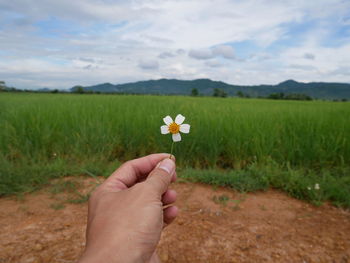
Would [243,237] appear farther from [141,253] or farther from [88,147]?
[88,147]

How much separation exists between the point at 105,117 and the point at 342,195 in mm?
3320

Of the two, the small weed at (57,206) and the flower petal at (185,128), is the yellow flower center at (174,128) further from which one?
the small weed at (57,206)

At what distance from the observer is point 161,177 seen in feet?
3.14

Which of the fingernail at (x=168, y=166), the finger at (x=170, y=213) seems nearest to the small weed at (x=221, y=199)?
the finger at (x=170, y=213)

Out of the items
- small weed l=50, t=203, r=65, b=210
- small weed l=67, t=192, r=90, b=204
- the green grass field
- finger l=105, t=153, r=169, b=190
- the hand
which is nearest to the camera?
the hand

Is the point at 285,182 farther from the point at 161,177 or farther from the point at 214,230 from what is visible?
the point at 161,177

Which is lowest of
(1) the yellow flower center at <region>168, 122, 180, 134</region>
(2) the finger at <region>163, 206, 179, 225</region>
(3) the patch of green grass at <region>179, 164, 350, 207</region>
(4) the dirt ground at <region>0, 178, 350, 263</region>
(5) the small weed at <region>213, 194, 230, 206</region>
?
(4) the dirt ground at <region>0, 178, 350, 263</region>

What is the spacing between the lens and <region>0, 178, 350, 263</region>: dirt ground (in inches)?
62.2

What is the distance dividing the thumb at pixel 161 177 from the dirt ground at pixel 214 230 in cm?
85

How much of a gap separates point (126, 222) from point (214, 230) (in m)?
1.20

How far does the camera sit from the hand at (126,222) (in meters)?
0.77

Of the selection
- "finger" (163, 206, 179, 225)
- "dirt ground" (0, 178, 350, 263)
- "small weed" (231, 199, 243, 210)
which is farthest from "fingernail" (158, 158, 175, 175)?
"small weed" (231, 199, 243, 210)

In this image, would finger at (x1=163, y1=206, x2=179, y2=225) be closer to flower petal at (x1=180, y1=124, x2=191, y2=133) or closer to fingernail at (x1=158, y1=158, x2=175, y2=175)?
fingernail at (x1=158, y1=158, x2=175, y2=175)

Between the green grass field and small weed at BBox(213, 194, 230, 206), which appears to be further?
the green grass field
